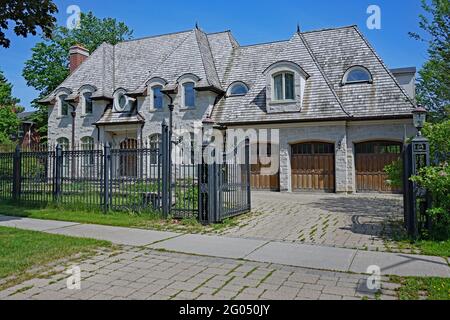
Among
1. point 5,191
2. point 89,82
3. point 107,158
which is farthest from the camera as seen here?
point 89,82

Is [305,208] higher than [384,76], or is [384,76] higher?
[384,76]

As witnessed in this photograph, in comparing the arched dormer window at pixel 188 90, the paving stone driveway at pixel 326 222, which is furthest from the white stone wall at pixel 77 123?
the paving stone driveway at pixel 326 222

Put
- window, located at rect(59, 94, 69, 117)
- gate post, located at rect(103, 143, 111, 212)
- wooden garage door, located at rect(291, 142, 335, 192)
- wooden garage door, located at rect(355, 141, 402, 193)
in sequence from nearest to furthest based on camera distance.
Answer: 1. gate post, located at rect(103, 143, 111, 212)
2. wooden garage door, located at rect(355, 141, 402, 193)
3. wooden garage door, located at rect(291, 142, 335, 192)
4. window, located at rect(59, 94, 69, 117)

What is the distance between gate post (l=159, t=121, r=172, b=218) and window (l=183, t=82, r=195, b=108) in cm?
1249

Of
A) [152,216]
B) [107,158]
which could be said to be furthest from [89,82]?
[152,216]

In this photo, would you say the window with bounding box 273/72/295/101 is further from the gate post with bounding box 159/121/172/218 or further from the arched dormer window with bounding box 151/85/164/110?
the gate post with bounding box 159/121/172/218

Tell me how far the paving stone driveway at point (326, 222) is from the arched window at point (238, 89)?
9642 mm

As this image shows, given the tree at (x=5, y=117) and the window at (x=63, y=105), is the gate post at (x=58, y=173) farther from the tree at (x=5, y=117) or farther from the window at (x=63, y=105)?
the tree at (x=5, y=117)

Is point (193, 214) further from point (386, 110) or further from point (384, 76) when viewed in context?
point (384, 76)

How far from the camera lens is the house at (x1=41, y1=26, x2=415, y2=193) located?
18625 millimetres

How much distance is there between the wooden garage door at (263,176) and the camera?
20.3m

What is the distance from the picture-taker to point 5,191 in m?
14.3

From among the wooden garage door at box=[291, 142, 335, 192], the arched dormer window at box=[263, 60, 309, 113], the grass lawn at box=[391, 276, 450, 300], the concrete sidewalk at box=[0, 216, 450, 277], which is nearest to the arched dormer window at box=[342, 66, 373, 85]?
the arched dormer window at box=[263, 60, 309, 113]
